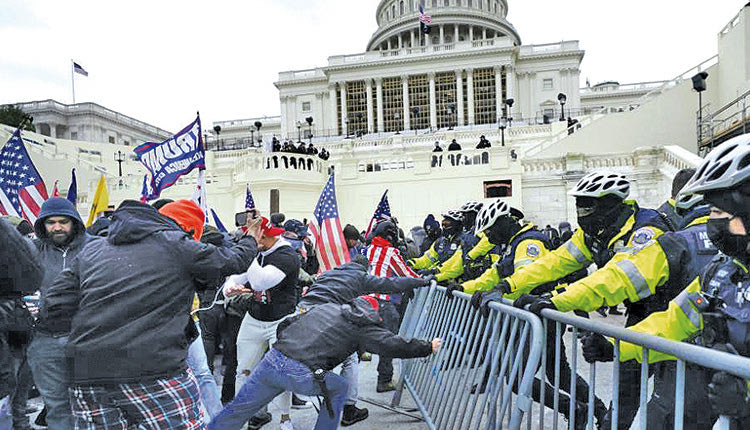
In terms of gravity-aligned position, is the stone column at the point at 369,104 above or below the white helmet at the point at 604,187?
above

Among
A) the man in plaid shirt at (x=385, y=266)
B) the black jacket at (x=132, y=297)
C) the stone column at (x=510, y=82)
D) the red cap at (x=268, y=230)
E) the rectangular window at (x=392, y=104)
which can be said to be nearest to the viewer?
the black jacket at (x=132, y=297)

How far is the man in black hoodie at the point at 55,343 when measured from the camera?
3668 mm

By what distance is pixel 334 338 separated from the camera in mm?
3461

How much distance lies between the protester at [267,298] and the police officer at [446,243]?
3.14 meters

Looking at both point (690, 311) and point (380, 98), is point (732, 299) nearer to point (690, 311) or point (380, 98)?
point (690, 311)

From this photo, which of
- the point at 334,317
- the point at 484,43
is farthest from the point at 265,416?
the point at 484,43

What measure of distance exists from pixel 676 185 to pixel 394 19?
82.7 metres

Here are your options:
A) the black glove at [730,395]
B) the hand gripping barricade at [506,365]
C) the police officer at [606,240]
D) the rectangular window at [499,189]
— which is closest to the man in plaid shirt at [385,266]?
the hand gripping barricade at [506,365]

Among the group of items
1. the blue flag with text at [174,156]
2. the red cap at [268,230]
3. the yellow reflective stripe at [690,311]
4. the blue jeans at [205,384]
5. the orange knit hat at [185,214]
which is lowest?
the blue jeans at [205,384]

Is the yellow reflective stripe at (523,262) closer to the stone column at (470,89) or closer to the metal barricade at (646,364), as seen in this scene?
the metal barricade at (646,364)

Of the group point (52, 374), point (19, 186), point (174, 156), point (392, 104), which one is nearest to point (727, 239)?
point (52, 374)

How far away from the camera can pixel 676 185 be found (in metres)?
5.01

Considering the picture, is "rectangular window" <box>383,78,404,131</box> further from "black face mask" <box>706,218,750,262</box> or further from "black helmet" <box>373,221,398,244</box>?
"black face mask" <box>706,218,750,262</box>

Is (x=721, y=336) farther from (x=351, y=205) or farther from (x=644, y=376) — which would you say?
(x=351, y=205)
